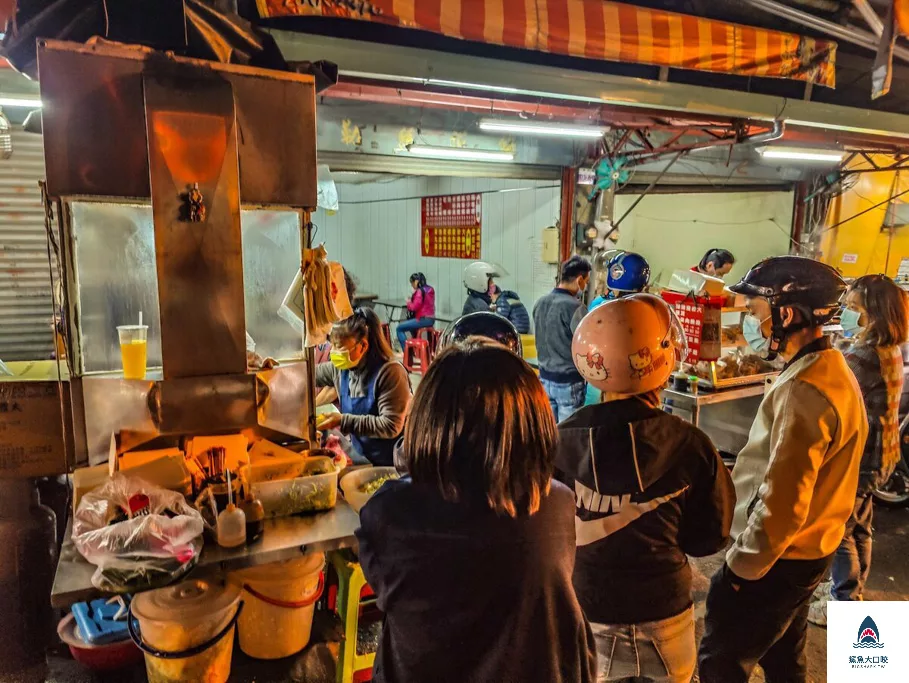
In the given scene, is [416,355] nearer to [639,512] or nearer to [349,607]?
[349,607]

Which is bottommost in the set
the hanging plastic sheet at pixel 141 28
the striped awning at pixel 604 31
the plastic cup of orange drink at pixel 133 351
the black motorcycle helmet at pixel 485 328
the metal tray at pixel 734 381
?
the metal tray at pixel 734 381

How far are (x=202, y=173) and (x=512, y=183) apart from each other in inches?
308

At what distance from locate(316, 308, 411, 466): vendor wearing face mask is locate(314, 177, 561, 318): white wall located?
6.18 metres

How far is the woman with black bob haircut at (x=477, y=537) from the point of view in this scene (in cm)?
131

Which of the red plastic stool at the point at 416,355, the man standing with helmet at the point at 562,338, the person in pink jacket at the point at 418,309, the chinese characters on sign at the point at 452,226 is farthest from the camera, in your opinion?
the chinese characters on sign at the point at 452,226

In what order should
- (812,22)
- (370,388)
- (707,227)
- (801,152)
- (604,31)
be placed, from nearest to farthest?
(370,388) < (604,31) < (812,22) < (801,152) < (707,227)

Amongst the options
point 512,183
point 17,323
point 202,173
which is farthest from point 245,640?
point 512,183

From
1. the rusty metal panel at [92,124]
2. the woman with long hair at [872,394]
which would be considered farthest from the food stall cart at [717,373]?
the rusty metal panel at [92,124]

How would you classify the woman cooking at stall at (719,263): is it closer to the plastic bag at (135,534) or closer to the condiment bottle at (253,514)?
the condiment bottle at (253,514)

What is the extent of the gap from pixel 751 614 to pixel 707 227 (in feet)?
31.2

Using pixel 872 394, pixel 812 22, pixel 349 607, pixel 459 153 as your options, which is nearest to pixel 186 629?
pixel 349 607

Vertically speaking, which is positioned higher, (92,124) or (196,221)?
(92,124)

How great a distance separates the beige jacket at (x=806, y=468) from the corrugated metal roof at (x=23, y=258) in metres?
5.72

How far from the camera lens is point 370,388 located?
3504mm
